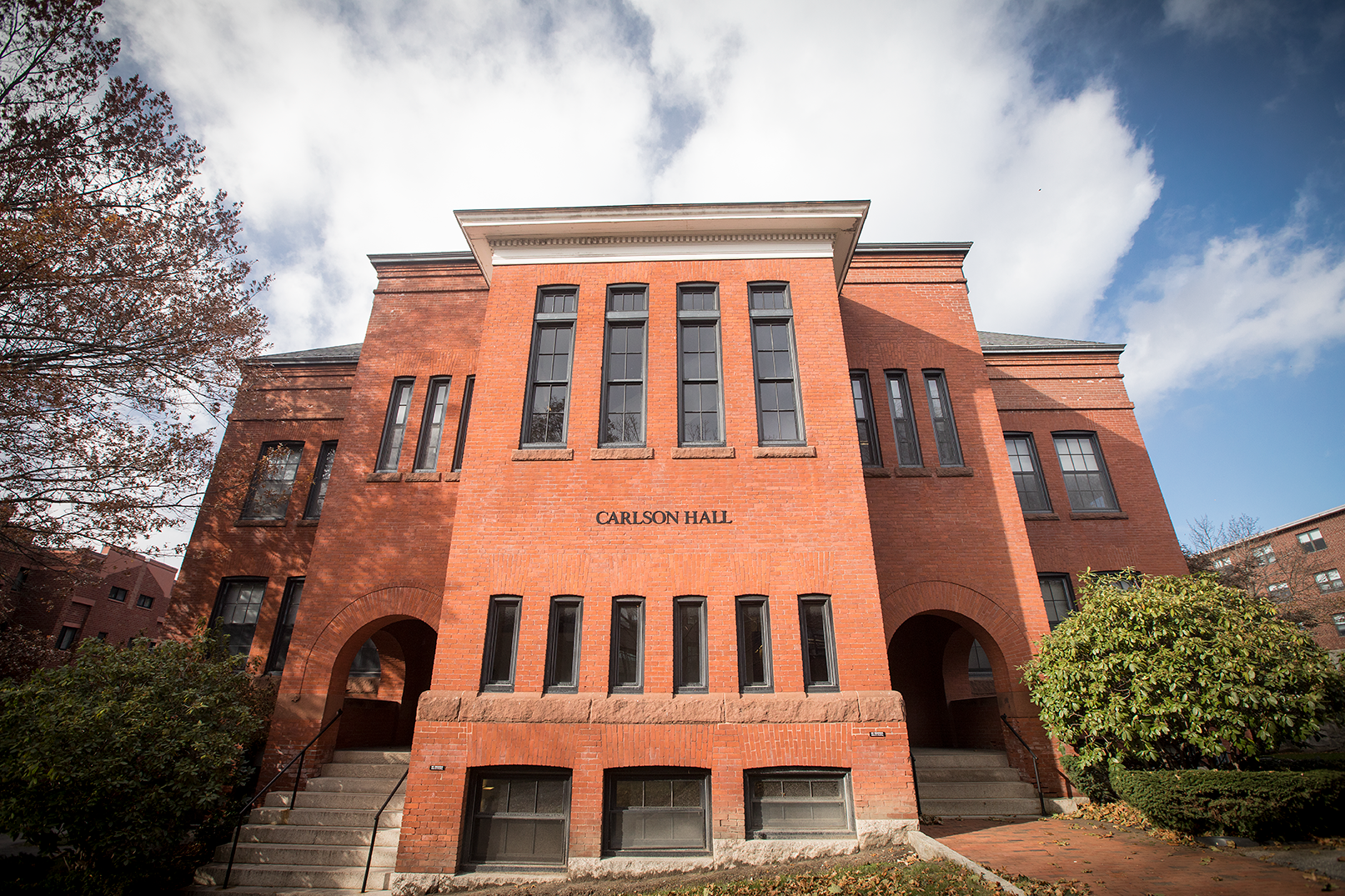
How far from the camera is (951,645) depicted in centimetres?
1353

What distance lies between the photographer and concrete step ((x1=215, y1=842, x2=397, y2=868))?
28.1 ft

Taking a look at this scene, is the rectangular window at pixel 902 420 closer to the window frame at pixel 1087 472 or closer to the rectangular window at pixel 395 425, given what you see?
the window frame at pixel 1087 472

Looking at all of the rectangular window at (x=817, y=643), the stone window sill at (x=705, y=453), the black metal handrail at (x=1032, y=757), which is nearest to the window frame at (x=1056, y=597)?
the black metal handrail at (x=1032, y=757)

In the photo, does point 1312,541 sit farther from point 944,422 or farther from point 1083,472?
point 944,422

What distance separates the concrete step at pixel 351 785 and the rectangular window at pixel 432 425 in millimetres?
5562

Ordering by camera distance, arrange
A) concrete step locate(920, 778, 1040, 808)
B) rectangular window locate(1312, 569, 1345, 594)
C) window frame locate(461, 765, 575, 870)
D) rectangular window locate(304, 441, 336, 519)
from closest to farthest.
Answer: window frame locate(461, 765, 575, 870) → concrete step locate(920, 778, 1040, 808) → rectangular window locate(304, 441, 336, 519) → rectangular window locate(1312, 569, 1345, 594)

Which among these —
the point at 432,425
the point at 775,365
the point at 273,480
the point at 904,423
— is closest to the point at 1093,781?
the point at 904,423

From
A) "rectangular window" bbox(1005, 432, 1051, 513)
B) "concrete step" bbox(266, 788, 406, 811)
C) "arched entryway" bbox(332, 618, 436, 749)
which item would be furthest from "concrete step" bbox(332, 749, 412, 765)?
"rectangular window" bbox(1005, 432, 1051, 513)

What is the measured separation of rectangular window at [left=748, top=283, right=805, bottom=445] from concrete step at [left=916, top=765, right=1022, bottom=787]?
20.0 feet

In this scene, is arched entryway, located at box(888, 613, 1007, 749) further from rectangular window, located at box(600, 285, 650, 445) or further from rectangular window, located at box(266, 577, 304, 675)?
rectangular window, located at box(266, 577, 304, 675)

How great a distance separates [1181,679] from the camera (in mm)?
8188

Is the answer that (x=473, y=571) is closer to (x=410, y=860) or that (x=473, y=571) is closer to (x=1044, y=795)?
(x=410, y=860)

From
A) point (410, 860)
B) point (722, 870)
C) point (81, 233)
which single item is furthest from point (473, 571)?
point (81, 233)

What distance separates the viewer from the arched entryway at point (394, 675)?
1294 cm
